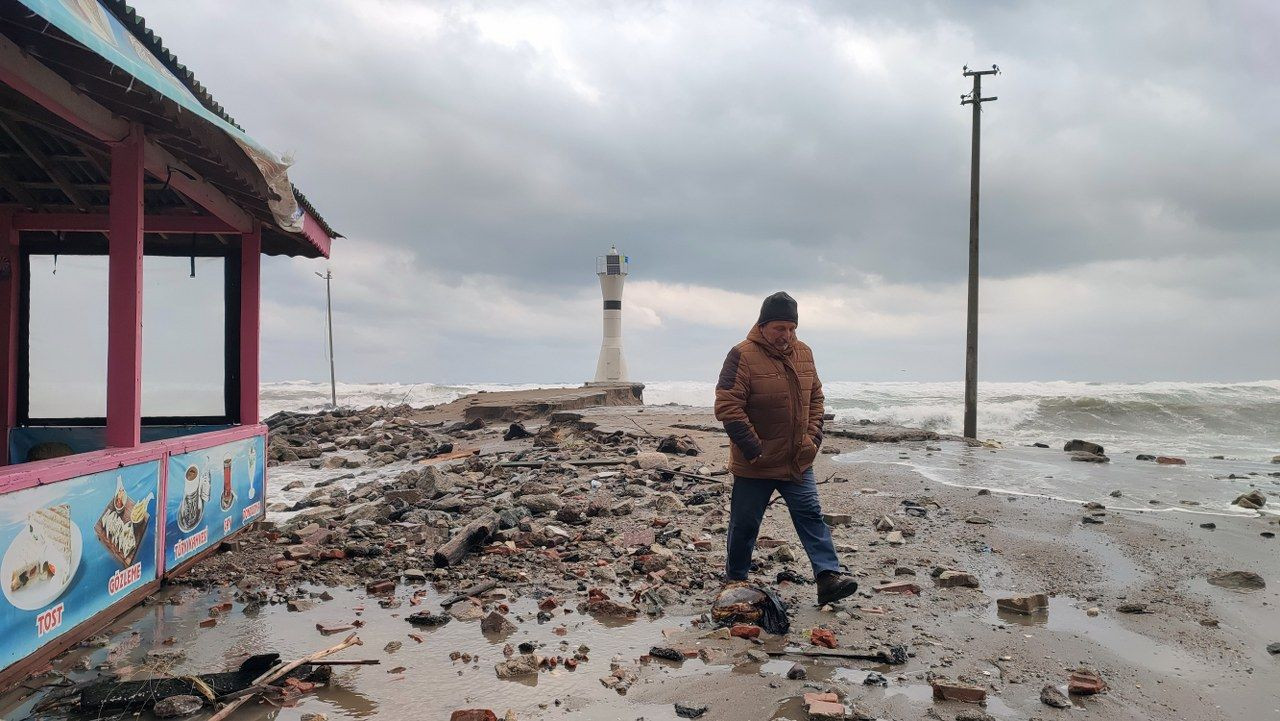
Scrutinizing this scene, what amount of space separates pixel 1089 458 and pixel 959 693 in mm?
11545

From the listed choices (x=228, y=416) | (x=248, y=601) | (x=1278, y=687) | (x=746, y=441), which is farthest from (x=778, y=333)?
(x=228, y=416)

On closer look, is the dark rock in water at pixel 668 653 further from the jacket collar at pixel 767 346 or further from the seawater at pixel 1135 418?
the seawater at pixel 1135 418

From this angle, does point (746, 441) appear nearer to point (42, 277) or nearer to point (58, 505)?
point (58, 505)

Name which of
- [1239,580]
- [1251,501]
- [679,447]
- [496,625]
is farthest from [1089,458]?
[496,625]

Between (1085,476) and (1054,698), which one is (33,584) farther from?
(1085,476)

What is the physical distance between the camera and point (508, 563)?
597 cm

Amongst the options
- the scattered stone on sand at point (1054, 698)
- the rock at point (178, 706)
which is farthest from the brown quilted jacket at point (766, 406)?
the rock at point (178, 706)

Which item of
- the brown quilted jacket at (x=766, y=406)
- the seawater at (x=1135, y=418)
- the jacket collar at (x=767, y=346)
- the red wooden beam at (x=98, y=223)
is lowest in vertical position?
the seawater at (x=1135, y=418)

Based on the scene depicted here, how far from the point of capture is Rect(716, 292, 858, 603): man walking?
4.93m

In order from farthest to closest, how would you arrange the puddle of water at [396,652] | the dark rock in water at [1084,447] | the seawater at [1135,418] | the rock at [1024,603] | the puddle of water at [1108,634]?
1. the seawater at [1135,418]
2. the dark rock in water at [1084,447]
3. the rock at [1024,603]
4. the puddle of water at [1108,634]
5. the puddle of water at [396,652]

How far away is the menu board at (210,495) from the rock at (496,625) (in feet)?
8.82

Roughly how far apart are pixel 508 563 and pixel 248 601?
6.15 feet

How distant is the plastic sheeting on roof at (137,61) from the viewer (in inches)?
129

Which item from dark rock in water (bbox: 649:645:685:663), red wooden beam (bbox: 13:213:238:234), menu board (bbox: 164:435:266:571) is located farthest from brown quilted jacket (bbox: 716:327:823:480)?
red wooden beam (bbox: 13:213:238:234)
